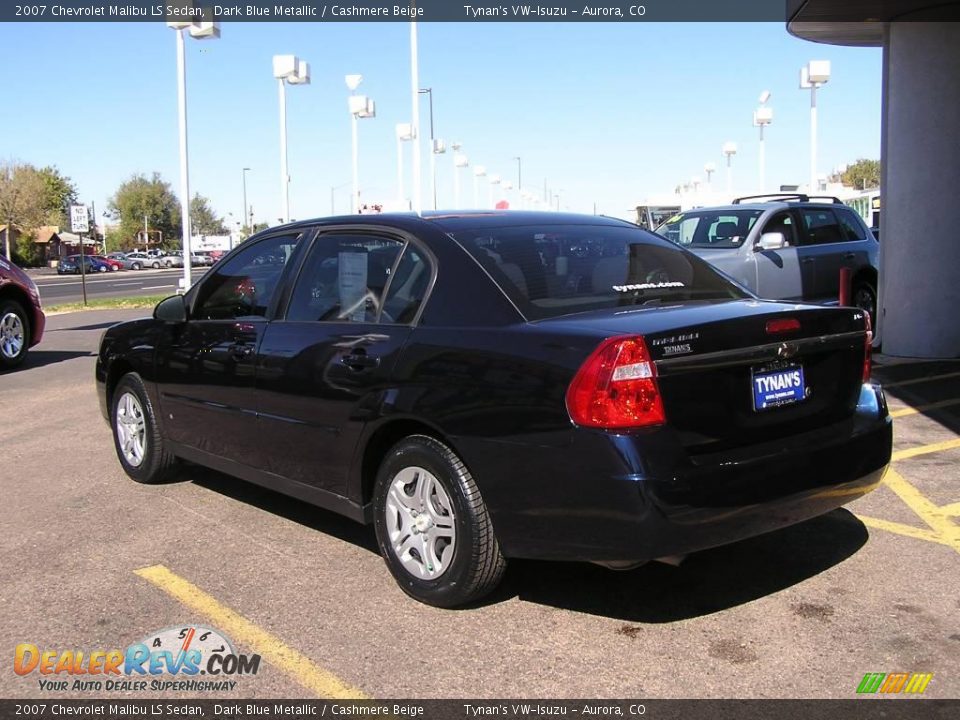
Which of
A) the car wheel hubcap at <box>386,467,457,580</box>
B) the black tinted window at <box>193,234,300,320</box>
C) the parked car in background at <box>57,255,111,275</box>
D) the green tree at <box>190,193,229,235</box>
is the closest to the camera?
the car wheel hubcap at <box>386,467,457,580</box>

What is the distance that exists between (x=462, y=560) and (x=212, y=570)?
1362 mm

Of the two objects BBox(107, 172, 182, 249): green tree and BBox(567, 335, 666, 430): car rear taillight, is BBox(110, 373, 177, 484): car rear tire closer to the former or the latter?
BBox(567, 335, 666, 430): car rear taillight

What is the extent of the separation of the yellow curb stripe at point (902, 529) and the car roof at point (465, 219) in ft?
6.37

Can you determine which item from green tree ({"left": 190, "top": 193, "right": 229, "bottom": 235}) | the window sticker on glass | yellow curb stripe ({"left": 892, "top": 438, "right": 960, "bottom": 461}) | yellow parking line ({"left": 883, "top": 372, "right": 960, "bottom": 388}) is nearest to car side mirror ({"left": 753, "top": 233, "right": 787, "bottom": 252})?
yellow parking line ({"left": 883, "top": 372, "right": 960, "bottom": 388})

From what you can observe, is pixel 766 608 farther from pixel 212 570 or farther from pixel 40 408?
pixel 40 408

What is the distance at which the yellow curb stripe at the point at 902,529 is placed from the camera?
185 inches

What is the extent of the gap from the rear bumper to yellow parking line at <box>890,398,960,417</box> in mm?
4313

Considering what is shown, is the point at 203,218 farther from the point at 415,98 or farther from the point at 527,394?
the point at 527,394

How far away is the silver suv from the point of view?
11430mm

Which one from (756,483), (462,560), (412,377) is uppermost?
(412,377)

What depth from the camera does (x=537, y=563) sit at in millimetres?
4523

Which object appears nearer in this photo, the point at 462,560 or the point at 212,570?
the point at 462,560

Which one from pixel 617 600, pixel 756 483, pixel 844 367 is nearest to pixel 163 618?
pixel 617 600

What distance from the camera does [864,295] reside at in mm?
12719
